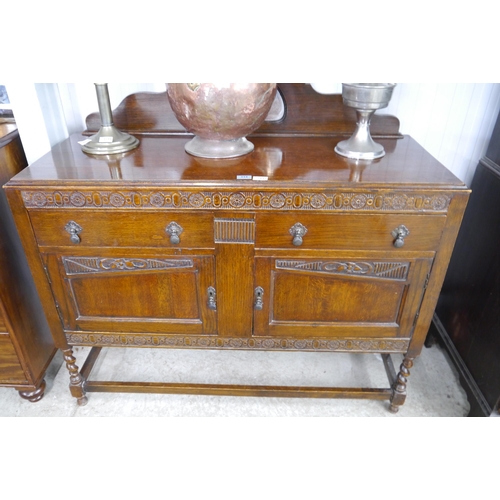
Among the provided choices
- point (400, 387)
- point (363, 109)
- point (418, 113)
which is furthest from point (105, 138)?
point (400, 387)

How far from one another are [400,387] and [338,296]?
552 millimetres

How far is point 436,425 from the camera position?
0.29 meters

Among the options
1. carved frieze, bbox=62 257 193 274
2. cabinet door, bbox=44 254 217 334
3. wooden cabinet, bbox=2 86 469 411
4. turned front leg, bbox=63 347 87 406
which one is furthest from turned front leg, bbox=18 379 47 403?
carved frieze, bbox=62 257 193 274

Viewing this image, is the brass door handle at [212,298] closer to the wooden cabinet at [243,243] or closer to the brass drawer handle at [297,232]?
the wooden cabinet at [243,243]

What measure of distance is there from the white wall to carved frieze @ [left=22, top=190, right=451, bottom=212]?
40 centimetres

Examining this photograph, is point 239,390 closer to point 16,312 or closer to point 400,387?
point 400,387

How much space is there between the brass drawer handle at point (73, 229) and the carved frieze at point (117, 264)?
9cm

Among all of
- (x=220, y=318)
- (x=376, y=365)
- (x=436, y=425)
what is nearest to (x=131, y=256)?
(x=220, y=318)

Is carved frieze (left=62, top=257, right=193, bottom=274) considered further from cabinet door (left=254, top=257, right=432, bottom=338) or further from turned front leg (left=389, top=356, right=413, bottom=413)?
turned front leg (left=389, top=356, right=413, bottom=413)

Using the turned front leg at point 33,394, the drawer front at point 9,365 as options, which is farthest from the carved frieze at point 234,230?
the turned front leg at point 33,394

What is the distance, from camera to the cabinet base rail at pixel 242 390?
5.48ft

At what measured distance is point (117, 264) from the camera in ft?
4.41

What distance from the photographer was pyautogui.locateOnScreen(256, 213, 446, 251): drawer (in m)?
1.23
